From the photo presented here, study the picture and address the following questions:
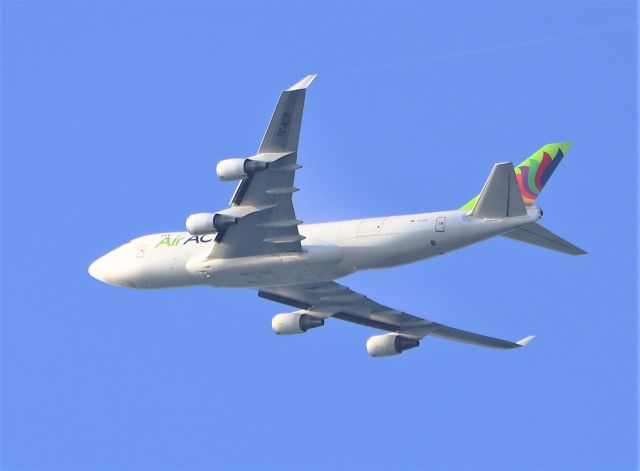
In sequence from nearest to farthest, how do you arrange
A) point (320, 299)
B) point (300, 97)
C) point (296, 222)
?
point (300, 97) → point (296, 222) → point (320, 299)

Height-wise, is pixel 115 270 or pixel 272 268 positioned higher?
pixel 115 270

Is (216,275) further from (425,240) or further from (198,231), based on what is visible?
(425,240)

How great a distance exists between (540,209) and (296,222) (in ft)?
31.3

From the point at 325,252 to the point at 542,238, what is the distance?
28.4 ft

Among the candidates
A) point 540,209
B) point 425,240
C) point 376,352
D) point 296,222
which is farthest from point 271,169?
point 376,352

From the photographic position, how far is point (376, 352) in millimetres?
69562

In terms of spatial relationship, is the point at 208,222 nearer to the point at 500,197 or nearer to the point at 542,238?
the point at 500,197

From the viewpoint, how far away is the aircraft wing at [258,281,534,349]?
221ft

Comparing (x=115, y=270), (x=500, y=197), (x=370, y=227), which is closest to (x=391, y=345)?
(x=370, y=227)

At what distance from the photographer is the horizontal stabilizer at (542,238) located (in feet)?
195

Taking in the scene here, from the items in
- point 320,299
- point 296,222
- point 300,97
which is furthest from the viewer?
point 320,299

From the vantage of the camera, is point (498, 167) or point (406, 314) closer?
point (498, 167)

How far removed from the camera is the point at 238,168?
188 feet

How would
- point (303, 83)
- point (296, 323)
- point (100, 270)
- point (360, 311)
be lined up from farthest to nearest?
point (360, 311), point (100, 270), point (296, 323), point (303, 83)
